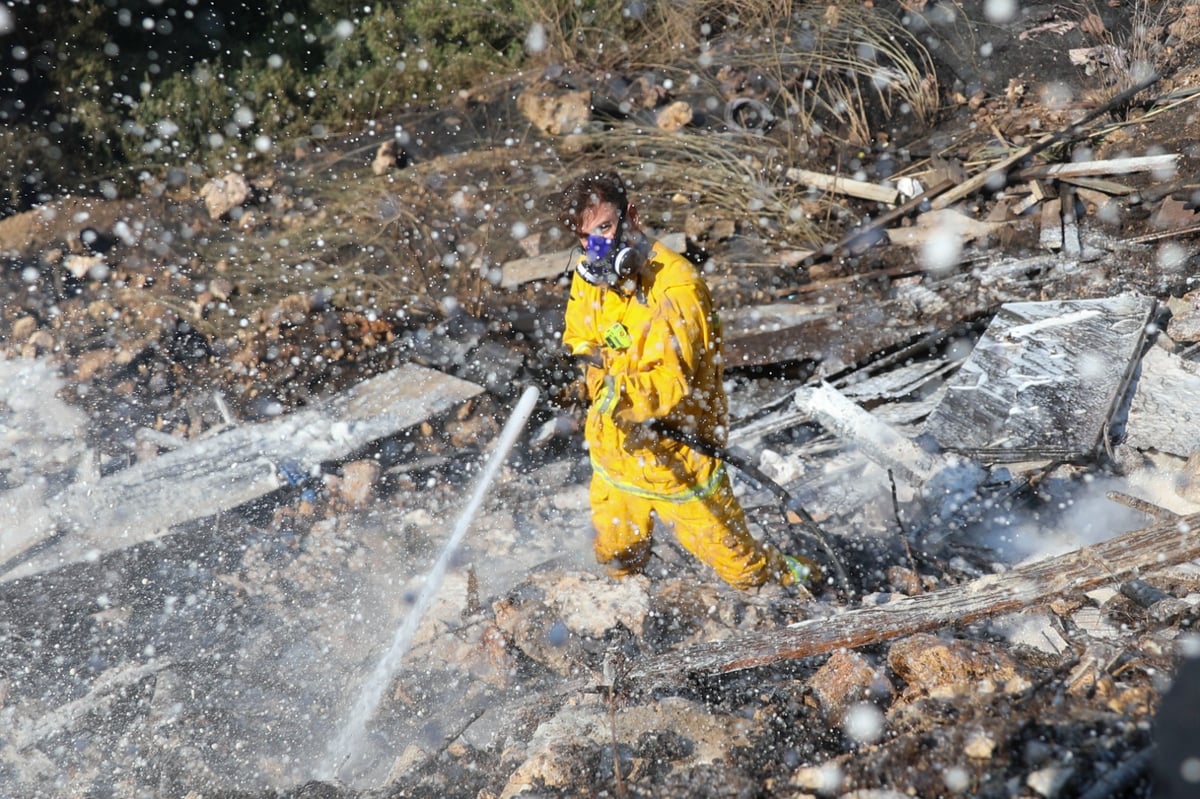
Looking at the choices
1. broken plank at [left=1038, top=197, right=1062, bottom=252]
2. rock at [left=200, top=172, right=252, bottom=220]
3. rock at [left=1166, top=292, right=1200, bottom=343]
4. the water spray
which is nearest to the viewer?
the water spray

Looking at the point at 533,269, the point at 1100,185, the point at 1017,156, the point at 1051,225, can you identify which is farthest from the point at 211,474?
the point at 1100,185

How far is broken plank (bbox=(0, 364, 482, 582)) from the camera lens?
182 inches

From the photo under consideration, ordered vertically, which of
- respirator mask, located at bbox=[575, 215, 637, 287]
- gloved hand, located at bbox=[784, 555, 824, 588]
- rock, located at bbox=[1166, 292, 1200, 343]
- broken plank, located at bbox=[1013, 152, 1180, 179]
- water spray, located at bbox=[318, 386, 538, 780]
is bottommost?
water spray, located at bbox=[318, 386, 538, 780]

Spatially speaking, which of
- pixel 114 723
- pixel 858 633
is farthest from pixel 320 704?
pixel 858 633

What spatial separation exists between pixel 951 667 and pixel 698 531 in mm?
1221

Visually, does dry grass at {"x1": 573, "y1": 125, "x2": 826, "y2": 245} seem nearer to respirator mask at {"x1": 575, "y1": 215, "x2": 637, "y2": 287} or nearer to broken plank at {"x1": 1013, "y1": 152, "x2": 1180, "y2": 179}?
broken plank at {"x1": 1013, "y1": 152, "x2": 1180, "y2": 179}

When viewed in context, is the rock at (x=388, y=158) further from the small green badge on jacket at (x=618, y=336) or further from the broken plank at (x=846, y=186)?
the small green badge on jacket at (x=618, y=336)

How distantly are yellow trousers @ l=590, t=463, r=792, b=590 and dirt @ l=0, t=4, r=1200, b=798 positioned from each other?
198 mm

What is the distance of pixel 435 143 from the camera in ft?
26.3

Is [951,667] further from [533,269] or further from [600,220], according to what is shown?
[533,269]

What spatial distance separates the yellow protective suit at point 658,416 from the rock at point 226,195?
5.14 m

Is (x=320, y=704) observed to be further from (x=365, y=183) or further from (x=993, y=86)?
(x=993, y=86)

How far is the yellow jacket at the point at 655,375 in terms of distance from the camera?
318cm

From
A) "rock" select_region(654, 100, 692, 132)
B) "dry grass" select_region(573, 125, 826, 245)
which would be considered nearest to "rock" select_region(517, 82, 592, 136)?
"dry grass" select_region(573, 125, 826, 245)
